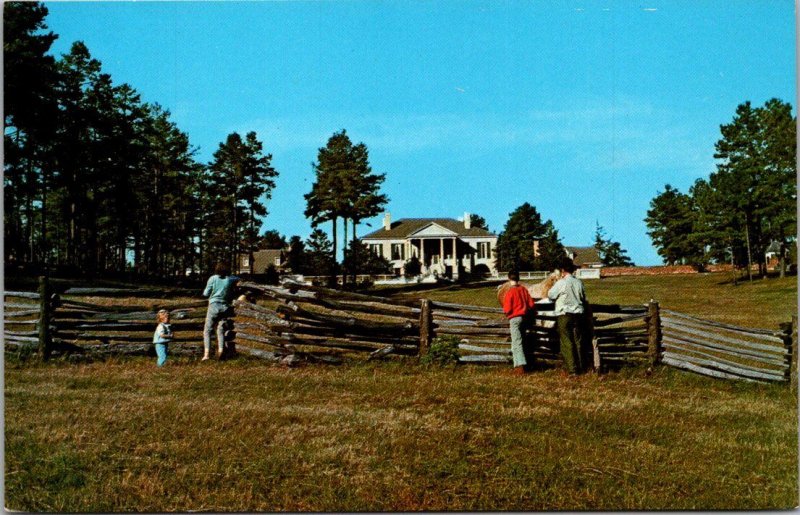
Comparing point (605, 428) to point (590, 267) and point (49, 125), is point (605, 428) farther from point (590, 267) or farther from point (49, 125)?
point (49, 125)

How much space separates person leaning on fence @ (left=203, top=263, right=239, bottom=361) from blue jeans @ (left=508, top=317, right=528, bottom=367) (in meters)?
4.69

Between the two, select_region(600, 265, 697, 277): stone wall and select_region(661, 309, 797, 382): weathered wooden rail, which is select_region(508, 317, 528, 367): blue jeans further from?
select_region(600, 265, 697, 277): stone wall

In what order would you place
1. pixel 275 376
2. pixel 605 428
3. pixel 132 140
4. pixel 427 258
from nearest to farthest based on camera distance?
pixel 605 428
pixel 275 376
pixel 132 140
pixel 427 258

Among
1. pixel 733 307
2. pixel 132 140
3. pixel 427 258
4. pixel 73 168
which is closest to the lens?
pixel 733 307

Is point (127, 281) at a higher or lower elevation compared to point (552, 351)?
higher

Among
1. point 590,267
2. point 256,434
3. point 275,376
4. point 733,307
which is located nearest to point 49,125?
point 275,376

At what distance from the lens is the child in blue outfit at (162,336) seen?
32.8ft

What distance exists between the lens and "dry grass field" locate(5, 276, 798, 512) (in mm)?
5035

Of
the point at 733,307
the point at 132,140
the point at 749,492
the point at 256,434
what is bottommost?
the point at 749,492

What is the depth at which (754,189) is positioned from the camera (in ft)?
30.2

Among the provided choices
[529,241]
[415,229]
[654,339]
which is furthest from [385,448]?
[415,229]

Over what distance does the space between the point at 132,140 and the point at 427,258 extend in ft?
122

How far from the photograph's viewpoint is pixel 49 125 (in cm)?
1584

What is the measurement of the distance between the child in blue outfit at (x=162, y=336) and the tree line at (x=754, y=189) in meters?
8.63
